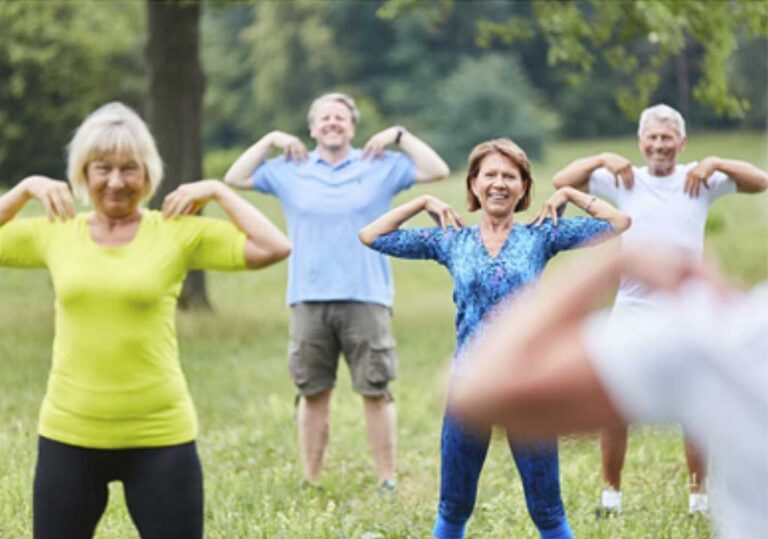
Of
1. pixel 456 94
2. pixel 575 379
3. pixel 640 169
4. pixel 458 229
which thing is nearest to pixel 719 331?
pixel 575 379

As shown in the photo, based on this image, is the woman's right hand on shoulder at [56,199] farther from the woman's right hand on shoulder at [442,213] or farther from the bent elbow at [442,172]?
the bent elbow at [442,172]

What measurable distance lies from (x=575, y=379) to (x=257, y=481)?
6249mm

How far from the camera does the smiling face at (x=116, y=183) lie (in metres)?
4.22

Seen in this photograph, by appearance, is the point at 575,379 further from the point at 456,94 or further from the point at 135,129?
the point at 456,94

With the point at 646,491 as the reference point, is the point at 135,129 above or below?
above

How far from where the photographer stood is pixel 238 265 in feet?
13.9

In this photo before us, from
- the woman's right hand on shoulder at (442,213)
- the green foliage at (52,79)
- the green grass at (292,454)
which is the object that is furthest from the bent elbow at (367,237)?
the green foliage at (52,79)

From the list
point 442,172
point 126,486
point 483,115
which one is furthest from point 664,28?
point 483,115

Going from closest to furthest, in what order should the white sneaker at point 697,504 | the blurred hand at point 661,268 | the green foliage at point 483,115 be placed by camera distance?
1. the blurred hand at point 661,268
2. the white sneaker at point 697,504
3. the green foliage at point 483,115

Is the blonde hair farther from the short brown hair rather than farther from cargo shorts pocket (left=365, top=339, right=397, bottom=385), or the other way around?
cargo shorts pocket (left=365, top=339, right=397, bottom=385)

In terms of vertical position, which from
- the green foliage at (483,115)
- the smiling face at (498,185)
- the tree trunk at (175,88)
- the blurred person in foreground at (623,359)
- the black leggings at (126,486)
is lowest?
the black leggings at (126,486)

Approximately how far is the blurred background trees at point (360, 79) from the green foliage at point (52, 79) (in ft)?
0.16

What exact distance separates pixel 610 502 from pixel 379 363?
1.59 m

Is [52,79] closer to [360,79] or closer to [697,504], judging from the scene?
[360,79]
